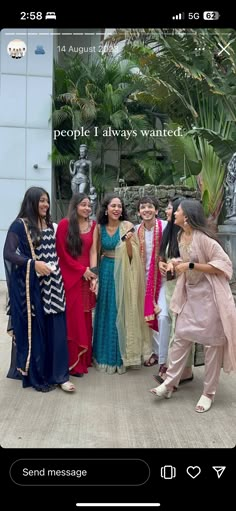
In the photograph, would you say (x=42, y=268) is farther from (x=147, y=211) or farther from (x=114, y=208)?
(x=147, y=211)

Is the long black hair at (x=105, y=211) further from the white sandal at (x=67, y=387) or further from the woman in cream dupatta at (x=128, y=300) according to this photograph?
the white sandal at (x=67, y=387)

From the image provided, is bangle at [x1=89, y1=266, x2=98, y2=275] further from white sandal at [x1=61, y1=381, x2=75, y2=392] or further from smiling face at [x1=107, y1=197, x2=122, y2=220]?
white sandal at [x1=61, y1=381, x2=75, y2=392]

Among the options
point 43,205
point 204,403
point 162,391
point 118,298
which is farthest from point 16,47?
point 204,403

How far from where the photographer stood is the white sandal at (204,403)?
294 cm

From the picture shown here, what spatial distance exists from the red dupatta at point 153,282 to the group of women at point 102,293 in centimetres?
7

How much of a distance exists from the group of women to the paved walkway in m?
0.12

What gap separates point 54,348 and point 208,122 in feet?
23.0

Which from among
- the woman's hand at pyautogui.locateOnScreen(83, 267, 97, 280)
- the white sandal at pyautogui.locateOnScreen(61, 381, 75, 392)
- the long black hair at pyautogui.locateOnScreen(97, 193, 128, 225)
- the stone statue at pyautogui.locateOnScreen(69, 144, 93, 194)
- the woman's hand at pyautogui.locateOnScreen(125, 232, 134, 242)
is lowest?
the white sandal at pyautogui.locateOnScreen(61, 381, 75, 392)

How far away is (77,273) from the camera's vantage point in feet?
11.7
